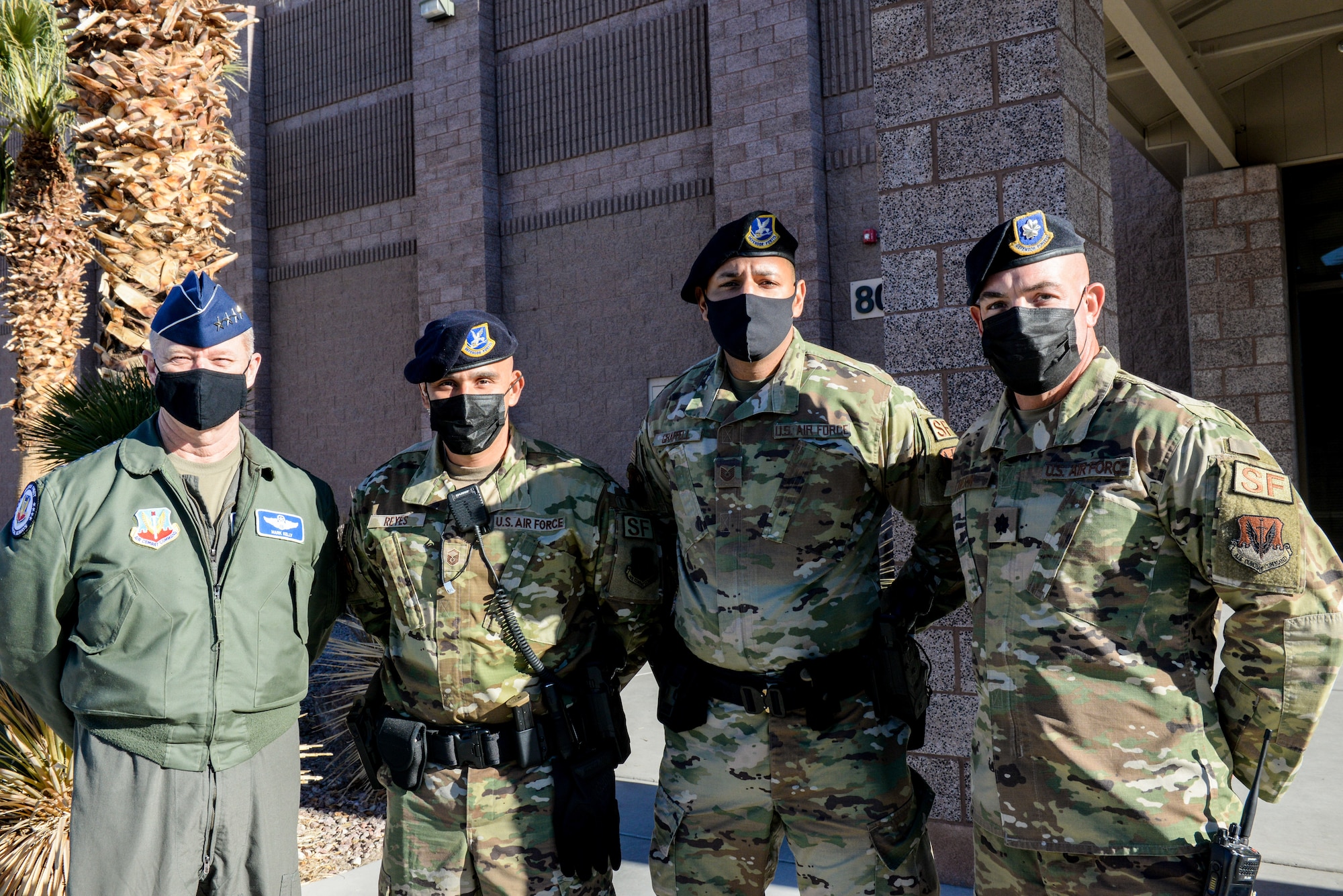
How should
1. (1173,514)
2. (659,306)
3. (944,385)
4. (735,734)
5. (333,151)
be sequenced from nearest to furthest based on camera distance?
(1173,514), (735,734), (944,385), (659,306), (333,151)

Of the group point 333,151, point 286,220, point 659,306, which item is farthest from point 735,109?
point 286,220

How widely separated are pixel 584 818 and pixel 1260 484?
1.72 metres

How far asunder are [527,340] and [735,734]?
29.1ft

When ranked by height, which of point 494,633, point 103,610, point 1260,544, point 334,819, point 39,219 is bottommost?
point 334,819

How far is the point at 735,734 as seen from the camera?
2482mm

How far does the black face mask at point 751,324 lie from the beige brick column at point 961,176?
1096mm

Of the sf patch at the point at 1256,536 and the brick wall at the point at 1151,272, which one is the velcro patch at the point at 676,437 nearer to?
the sf patch at the point at 1256,536

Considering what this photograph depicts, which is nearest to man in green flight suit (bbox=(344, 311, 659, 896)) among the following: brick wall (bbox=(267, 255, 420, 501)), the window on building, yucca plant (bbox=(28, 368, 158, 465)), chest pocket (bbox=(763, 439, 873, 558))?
chest pocket (bbox=(763, 439, 873, 558))

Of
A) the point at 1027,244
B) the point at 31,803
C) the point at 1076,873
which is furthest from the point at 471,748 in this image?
the point at 31,803

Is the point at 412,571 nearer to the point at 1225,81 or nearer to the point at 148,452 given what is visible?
the point at 148,452

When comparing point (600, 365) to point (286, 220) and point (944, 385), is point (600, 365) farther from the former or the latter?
point (944, 385)

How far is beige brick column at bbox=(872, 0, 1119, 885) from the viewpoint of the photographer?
3.34m

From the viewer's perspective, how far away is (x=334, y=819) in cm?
487

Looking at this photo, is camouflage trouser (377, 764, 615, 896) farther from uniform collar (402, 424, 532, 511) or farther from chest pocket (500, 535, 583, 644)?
uniform collar (402, 424, 532, 511)
